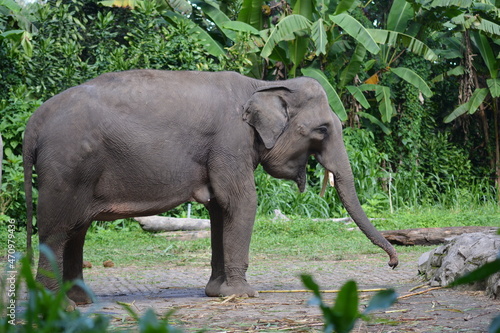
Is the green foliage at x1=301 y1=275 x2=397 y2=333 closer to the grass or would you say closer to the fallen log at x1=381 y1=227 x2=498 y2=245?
the grass

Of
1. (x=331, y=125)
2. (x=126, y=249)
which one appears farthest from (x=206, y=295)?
(x=126, y=249)

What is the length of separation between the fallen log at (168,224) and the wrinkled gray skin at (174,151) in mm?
5519

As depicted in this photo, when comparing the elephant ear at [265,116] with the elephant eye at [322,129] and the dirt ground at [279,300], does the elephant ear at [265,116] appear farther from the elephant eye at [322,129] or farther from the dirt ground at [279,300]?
the dirt ground at [279,300]

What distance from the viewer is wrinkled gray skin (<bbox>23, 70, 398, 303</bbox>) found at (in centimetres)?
545

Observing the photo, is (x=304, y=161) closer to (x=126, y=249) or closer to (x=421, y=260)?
(x=421, y=260)

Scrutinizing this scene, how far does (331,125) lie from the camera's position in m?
6.42

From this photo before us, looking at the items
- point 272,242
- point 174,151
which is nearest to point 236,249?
point 174,151

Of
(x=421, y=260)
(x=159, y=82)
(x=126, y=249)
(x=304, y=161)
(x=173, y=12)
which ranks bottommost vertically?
(x=126, y=249)

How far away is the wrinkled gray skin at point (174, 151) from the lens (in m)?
5.45

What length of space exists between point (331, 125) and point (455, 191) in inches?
468

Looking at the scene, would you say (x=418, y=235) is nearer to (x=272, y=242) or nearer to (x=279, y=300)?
(x=272, y=242)

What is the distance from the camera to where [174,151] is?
18.9ft

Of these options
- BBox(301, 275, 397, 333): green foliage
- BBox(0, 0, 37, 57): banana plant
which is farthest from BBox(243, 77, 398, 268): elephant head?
BBox(0, 0, 37, 57): banana plant

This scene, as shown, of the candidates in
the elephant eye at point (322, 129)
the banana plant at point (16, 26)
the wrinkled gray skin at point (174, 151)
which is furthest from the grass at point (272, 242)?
the banana plant at point (16, 26)
